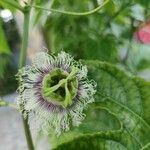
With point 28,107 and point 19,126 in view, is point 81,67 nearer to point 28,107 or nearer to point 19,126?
point 28,107

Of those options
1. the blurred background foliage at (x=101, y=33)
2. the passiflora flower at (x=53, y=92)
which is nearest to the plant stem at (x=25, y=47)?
the passiflora flower at (x=53, y=92)

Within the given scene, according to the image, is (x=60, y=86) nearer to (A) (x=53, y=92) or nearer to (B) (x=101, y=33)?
(A) (x=53, y=92)

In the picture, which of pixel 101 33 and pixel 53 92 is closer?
pixel 53 92


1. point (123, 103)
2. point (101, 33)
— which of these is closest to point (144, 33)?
point (101, 33)

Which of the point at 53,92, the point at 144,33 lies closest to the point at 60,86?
the point at 53,92

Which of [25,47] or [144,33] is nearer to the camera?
[25,47]

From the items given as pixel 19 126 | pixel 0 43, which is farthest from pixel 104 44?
pixel 19 126

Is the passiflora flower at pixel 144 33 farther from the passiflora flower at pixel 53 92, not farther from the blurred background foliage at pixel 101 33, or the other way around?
the passiflora flower at pixel 53 92

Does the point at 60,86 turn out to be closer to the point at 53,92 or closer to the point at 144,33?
the point at 53,92
